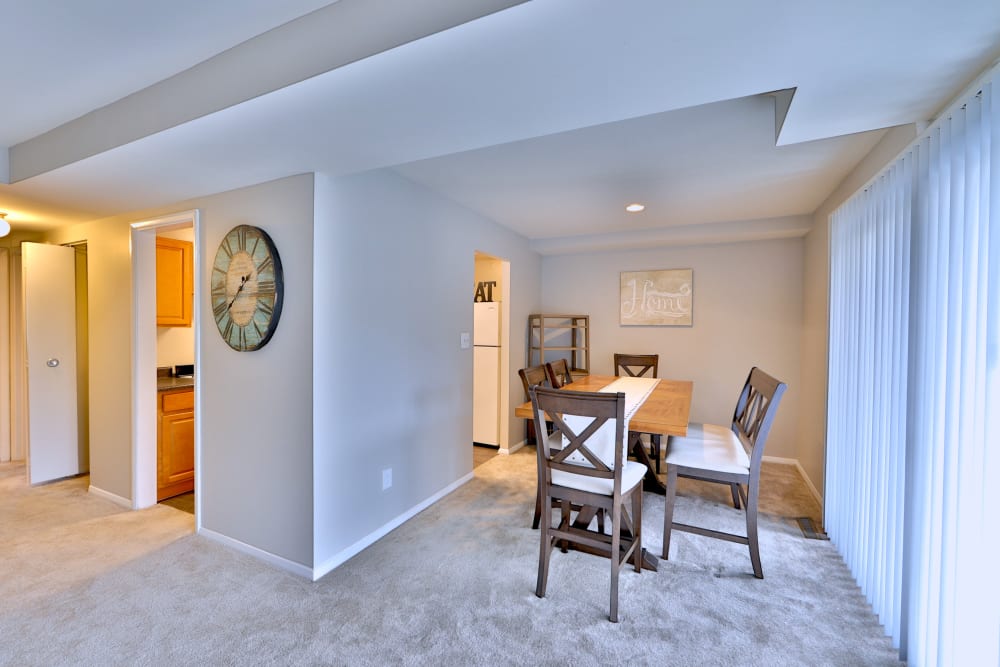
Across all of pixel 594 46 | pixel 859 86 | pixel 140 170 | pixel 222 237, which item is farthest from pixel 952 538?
pixel 140 170

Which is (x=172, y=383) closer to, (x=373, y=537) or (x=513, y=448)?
(x=373, y=537)

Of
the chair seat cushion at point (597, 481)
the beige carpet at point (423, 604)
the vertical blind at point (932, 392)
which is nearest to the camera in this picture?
the vertical blind at point (932, 392)

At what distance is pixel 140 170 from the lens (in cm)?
214

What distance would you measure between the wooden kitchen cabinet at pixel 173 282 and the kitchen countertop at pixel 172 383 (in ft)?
1.55

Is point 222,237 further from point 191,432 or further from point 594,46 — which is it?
point 594,46

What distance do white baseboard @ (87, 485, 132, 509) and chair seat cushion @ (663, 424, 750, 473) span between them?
3728 millimetres

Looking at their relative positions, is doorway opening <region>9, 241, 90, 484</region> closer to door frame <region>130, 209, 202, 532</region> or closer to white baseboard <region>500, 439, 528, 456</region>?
door frame <region>130, 209, 202, 532</region>

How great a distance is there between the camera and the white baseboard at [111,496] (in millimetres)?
3080

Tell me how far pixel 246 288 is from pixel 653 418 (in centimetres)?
236

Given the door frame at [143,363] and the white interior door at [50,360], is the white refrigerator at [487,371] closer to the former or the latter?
the door frame at [143,363]

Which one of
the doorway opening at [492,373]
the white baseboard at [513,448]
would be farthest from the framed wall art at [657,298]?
the white baseboard at [513,448]

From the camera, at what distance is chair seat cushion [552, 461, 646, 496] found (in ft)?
6.64

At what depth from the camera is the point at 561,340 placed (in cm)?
499

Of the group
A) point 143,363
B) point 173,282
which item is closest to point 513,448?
point 143,363
